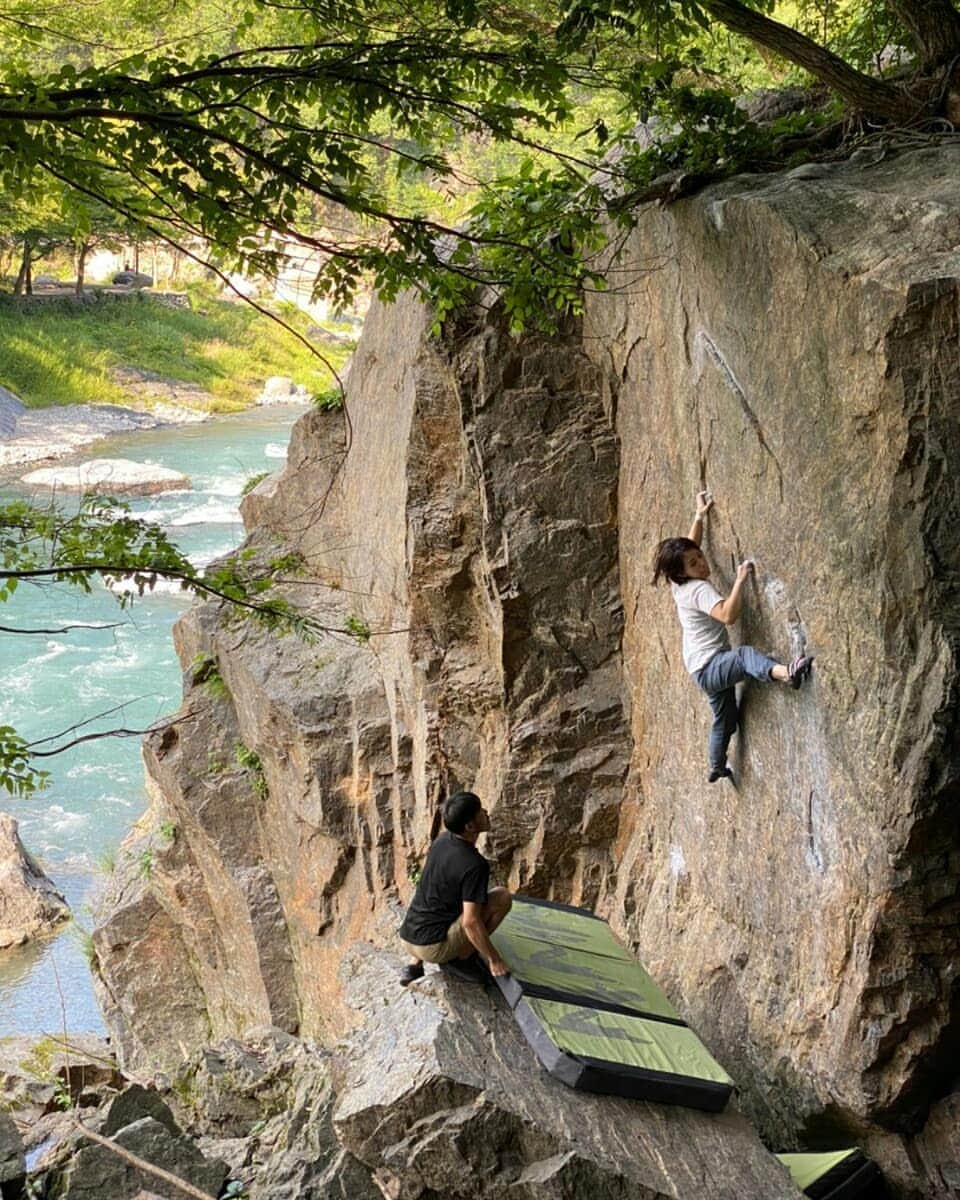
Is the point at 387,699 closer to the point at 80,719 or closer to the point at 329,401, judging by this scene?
the point at 329,401

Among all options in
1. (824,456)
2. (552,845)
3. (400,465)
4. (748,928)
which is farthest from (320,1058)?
(824,456)

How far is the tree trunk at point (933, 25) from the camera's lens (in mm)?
7551

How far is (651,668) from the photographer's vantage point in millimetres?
9250

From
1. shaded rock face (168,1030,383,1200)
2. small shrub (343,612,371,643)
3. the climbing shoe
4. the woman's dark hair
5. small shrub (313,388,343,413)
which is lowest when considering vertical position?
shaded rock face (168,1030,383,1200)

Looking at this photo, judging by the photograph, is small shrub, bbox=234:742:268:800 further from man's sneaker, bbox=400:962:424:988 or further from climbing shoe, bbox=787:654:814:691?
climbing shoe, bbox=787:654:814:691

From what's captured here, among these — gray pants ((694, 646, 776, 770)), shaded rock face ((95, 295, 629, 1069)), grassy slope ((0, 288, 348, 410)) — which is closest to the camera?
gray pants ((694, 646, 776, 770))

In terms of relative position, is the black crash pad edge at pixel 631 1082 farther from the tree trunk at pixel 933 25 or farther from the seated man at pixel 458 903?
the tree trunk at pixel 933 25

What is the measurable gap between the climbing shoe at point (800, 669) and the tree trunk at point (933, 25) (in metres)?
3.77

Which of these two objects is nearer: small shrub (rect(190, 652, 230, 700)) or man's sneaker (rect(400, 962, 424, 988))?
man's sneaker (rect(400, 962, 424, 988))

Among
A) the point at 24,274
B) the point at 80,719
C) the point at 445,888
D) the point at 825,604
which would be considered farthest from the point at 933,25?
the point at 24,274

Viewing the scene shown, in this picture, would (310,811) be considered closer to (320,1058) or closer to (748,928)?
(320,1058)

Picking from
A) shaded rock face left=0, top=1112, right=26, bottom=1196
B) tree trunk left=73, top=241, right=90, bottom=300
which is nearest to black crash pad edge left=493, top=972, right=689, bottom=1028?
shaded rock face left=0, top=1112, right=26, bottom=1196

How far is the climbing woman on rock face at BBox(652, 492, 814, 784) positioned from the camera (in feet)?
23.7

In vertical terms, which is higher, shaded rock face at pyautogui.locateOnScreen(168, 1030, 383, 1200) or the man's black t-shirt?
the man's black t-shirt
